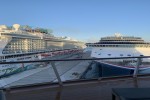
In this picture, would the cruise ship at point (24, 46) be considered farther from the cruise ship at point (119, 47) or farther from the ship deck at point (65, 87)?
the ship deck at point (65, 87)

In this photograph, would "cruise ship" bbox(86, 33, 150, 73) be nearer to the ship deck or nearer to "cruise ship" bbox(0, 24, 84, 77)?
"cruise ship" bbox(0, 24, 84, 77)

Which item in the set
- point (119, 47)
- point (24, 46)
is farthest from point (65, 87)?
point (119, 47)

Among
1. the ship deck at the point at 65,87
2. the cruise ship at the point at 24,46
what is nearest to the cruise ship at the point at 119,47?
the cruise ship at the point at 24,46

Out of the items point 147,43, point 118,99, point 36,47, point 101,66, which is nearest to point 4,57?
point 36,47

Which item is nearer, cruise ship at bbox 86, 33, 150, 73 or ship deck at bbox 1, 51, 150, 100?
ship deck at bbox 1, 51, 150, 100

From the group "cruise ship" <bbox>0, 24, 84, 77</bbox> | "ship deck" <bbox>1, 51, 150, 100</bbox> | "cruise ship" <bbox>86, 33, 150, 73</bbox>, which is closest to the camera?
"ship deck" <bbox>1, 51, 150, 100</bbox>

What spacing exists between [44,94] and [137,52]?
1506 inches

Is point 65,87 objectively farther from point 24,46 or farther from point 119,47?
point 119,47

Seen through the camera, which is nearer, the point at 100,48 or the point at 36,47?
the point at 100,48

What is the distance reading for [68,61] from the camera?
542 centimetres

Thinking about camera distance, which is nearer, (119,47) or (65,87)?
(65,87)

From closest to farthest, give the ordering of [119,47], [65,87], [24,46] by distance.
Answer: [65,87], [24,46], [119,47]

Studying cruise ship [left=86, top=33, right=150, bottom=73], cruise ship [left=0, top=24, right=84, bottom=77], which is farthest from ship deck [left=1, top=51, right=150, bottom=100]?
cruise ship [left=86, top=33, right=150, bottom=73]

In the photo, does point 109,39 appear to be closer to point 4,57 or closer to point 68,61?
point 4,57
